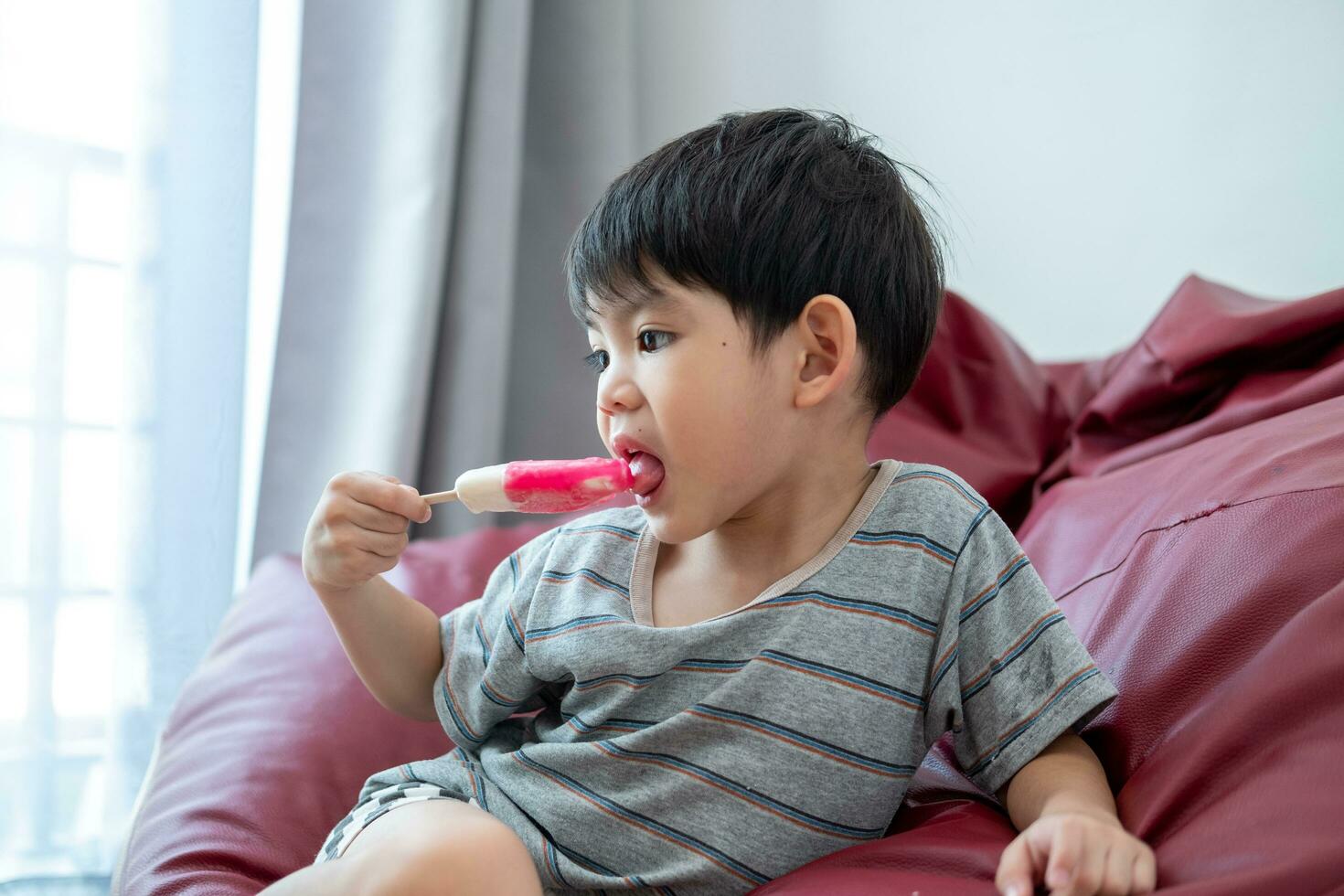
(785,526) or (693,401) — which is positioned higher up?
(693,401)

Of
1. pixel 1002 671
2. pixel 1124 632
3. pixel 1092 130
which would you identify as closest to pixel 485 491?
pixel 1002 671

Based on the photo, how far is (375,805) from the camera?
0.93m

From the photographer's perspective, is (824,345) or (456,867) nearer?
(456,867)

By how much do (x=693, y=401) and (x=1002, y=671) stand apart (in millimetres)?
308

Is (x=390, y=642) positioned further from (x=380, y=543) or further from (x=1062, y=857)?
(x=1062, y=857)

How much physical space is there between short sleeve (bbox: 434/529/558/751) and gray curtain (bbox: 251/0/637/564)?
1036mm

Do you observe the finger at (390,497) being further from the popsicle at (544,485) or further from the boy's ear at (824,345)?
the boy's ear at (824,345)

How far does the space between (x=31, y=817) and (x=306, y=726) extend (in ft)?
2.33

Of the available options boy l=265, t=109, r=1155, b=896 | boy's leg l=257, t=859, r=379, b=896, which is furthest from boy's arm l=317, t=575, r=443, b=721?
boy's leg l=257, t=859, r=379, b=896

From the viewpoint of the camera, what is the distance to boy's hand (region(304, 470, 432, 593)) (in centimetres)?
92

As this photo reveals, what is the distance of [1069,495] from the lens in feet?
4.18

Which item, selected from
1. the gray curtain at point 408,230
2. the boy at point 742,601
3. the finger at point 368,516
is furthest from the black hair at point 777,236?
the gray curtain at point 408,230

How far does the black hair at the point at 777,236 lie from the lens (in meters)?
0.91

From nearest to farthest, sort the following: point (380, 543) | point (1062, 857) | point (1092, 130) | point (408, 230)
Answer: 1. point (1062, 857)
2. point (380, 543)
3. point (1092, 130)
4. point (408, 230)
